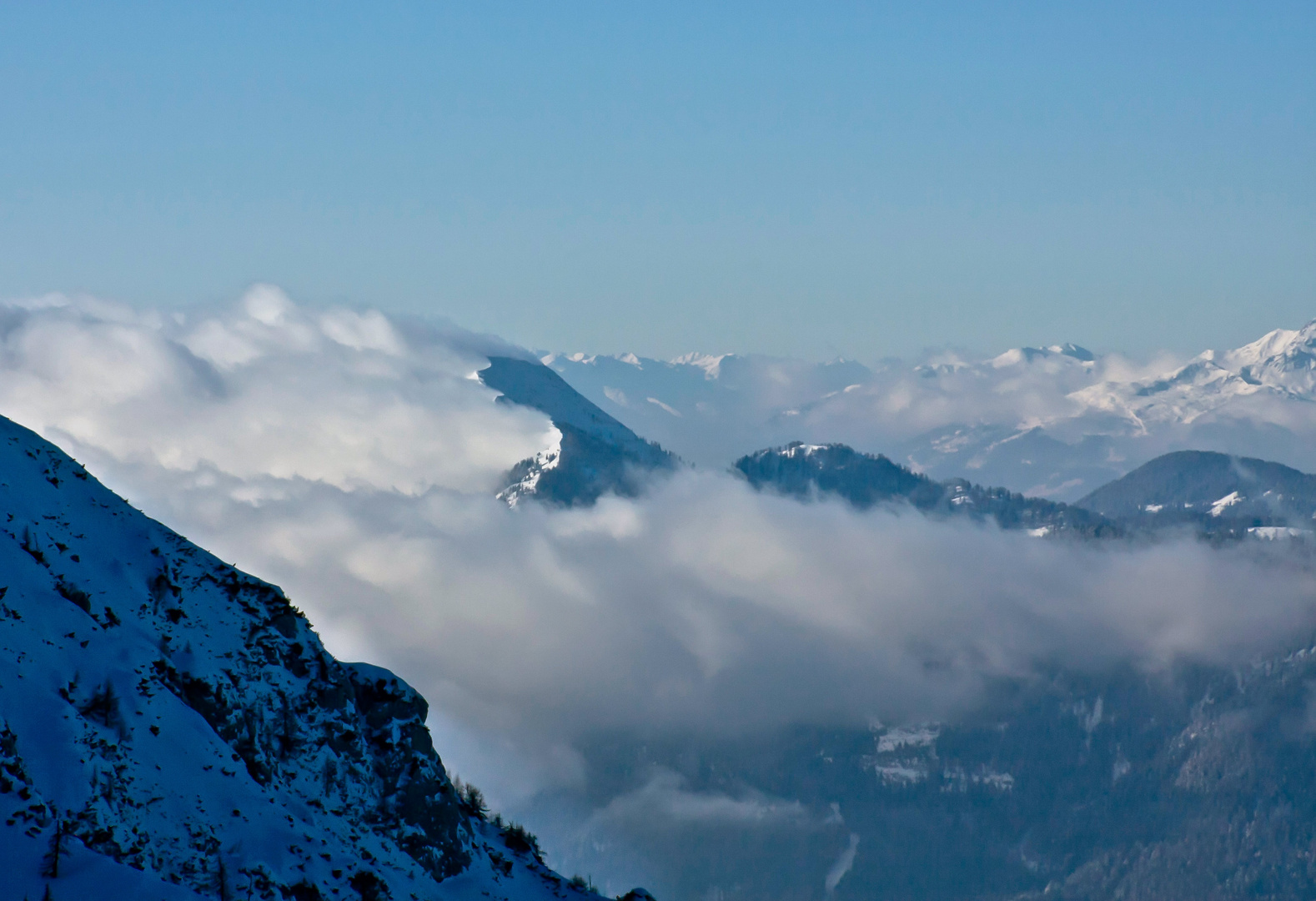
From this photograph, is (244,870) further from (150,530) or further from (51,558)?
(150,530)

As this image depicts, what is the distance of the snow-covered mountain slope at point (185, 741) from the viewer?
85.5 metres

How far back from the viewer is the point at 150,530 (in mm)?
124062

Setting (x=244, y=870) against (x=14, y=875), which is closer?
(x=14, y=875)

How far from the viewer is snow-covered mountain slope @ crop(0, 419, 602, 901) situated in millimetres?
85500

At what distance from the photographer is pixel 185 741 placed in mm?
99312

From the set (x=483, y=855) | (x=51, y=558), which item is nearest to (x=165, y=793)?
(x=51, y=558)

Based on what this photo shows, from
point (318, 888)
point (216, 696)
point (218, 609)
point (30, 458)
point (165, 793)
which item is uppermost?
point (30, 458)

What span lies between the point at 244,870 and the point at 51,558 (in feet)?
102

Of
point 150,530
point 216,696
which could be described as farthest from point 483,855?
point 150,530

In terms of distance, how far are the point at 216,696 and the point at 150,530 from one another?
20140 millimetres

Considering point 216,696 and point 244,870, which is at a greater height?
point 216,696

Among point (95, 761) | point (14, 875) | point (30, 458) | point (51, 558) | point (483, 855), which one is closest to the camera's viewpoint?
point (14, 875)

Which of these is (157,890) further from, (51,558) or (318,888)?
(51,558)

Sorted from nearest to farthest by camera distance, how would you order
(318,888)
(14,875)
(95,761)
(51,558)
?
1. (14,875)
2. (95,761)
3. (318,888)
4. (51,558)
